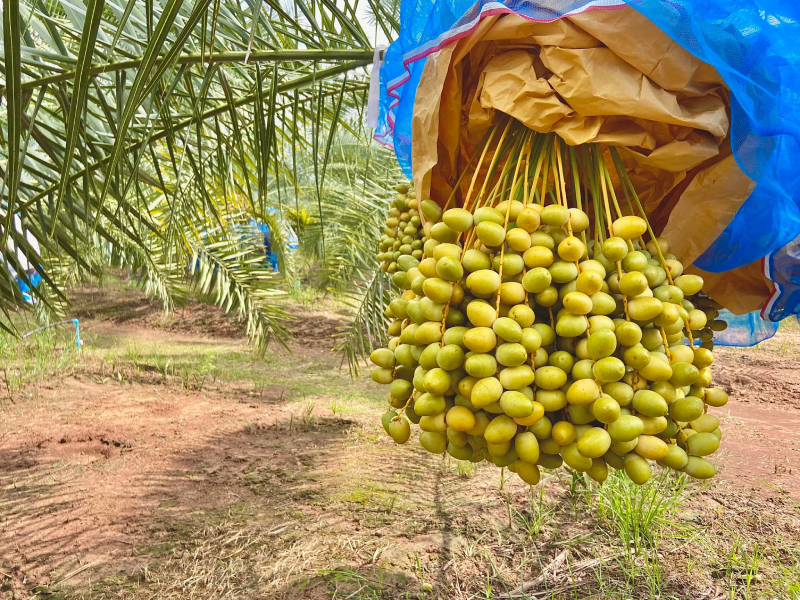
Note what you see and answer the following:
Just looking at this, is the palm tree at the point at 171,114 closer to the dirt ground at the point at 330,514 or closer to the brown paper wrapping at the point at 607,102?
the brown paper wrapping at the point at 607,102

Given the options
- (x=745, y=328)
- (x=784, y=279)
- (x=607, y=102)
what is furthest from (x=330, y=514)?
(x=607, y=102)

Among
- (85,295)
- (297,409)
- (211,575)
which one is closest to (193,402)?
(297,409)

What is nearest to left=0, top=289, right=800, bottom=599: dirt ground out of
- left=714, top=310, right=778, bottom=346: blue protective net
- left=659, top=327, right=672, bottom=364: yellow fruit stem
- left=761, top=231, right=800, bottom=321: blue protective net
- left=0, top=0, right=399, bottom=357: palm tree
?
left=0, top=0, right=399, bottom=357: palm tree

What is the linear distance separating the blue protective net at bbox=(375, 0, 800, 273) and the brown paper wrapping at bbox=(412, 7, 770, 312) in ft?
0.07

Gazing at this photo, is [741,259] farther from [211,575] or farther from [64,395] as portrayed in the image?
[64,395]

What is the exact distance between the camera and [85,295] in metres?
10.5

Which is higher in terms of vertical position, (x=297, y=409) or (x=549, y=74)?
(x=549, y=74)

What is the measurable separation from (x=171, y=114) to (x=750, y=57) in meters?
1.40

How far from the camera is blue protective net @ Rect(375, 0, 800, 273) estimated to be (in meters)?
0.67

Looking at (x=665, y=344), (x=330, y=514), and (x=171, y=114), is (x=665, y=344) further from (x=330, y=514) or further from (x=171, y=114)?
(x=330, y=514)

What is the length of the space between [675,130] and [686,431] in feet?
1.23

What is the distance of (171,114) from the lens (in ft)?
5.36

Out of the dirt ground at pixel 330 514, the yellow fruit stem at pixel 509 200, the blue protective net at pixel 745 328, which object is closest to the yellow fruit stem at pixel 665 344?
the yellow fruit stem at pixel 509 200

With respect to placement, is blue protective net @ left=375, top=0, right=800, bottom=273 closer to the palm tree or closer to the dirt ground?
the palm tree
